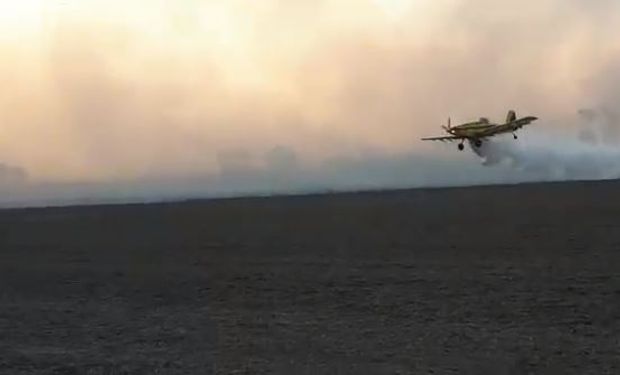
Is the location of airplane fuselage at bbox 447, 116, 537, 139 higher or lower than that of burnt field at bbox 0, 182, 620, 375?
higher

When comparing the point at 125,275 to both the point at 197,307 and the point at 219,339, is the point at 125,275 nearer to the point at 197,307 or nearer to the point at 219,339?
the point at 197,307

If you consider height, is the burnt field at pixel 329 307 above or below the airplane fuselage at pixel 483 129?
below

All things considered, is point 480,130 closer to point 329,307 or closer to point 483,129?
point 483,129

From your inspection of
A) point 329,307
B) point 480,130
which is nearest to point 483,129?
point 480,130

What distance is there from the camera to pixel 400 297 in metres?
39.9

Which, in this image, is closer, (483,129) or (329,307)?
(329,307)

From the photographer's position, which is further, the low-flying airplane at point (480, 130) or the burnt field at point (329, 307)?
the low-flying airplane at point (480, 130)

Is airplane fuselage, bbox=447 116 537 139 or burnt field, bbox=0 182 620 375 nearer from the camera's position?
burnt field, bbox=0 182 620 375

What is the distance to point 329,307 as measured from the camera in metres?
38.0

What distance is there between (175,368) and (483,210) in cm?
10094

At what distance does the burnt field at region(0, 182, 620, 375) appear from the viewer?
26844mm

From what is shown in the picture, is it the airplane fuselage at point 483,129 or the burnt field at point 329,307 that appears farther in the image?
the airplane fuselage at point 483,129

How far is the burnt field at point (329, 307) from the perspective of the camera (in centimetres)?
2684

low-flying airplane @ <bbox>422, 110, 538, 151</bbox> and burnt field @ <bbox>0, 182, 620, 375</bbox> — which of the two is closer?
burnt field @ <bbox>0, 182, 620, 375</bbox>
